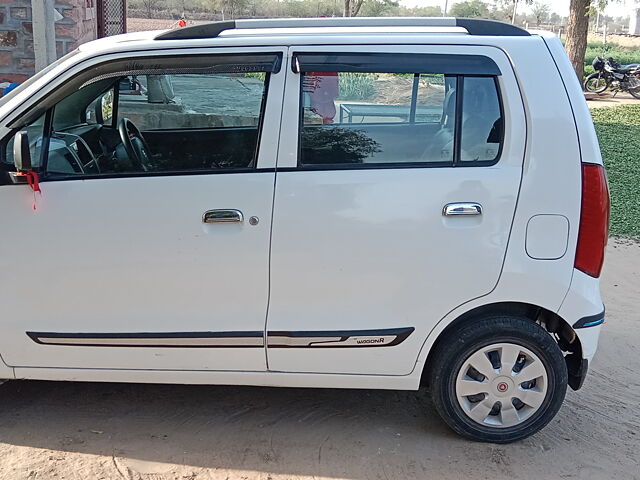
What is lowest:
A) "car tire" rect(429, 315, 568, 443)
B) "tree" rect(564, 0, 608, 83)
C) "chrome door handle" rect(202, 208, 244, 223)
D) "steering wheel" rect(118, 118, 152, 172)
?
"car tire" rect(429, 315, 568, 443)

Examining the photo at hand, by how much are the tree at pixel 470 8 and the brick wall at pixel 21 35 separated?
50.1 metres

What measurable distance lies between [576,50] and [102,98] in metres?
15.8

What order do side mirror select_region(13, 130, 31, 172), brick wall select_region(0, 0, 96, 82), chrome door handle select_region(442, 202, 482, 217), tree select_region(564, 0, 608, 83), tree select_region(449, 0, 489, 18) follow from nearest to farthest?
1. side mirror select_region(13, 130, 31, 172)
2. chrome door handle select_region(442, 202, 482, 217)
3. brick wall select_region(0, 0, 96, 82)
4. tree select_region(564, 0, 608, 83)
5. tree select_region(449, 0, 489, 18)

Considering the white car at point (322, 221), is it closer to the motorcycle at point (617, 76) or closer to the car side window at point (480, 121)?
the car side window at point (480, 121)

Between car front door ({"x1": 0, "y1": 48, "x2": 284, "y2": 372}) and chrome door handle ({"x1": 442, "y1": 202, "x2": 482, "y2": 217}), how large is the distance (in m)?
0.83

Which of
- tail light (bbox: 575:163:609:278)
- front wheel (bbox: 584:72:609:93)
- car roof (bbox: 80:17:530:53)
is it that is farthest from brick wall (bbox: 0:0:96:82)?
front wheel (bbox: 584:72:609:93)

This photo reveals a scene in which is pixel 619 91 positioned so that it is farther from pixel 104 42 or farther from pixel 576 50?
pixel 104 42

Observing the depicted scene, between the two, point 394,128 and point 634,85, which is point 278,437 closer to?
point 394,128

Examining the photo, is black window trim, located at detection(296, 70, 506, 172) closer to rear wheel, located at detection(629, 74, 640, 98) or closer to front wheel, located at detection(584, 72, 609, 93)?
front wheel, located at detection(584, 72, 609, 93)

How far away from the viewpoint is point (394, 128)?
3.67 m

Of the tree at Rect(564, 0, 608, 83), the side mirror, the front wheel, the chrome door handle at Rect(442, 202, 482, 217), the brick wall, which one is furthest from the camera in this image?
the front wheel

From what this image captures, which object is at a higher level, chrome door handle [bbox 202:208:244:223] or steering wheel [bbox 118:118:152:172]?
steering wheel [bbox 118:118:152:172]

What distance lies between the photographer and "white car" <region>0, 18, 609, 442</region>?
3.49 metres

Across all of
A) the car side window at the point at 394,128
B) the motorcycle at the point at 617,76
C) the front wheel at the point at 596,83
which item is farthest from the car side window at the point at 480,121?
the front wheel at the point at 596,83
